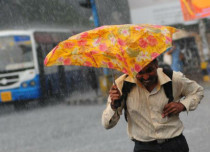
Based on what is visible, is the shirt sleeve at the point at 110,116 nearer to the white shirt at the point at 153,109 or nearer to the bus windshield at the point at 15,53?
the white shirt at the point at 153,109

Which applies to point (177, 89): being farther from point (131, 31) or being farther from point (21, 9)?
point (21, 9)

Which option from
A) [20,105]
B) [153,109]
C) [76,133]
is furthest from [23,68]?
[153,109]

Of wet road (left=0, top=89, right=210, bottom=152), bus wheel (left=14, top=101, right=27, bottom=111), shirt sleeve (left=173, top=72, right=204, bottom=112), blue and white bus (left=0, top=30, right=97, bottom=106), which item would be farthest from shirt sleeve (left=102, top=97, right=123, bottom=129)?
bus wheel (left=14, top=101, right=27, bottom=111)

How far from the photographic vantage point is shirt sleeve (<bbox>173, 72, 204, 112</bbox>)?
315 cm

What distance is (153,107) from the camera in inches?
122

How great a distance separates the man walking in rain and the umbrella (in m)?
0.18

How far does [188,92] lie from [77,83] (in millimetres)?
17385

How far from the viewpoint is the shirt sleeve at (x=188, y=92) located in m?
3.15

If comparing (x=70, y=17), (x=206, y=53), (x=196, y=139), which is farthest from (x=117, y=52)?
(x=70, y=17)

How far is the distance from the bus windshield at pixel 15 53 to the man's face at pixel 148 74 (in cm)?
1211

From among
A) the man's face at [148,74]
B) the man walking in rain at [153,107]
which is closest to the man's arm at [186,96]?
the man walking in rain at [153,107]

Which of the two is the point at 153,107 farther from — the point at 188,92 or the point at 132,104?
the point at 188,92

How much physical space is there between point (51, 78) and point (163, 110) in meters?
13.7

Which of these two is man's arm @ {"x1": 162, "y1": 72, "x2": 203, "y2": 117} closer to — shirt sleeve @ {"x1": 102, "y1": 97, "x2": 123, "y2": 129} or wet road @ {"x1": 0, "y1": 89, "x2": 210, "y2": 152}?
shirt sleeve @ {"x1": 102, "y1": 97, "x2": 123, "y2": 129}
